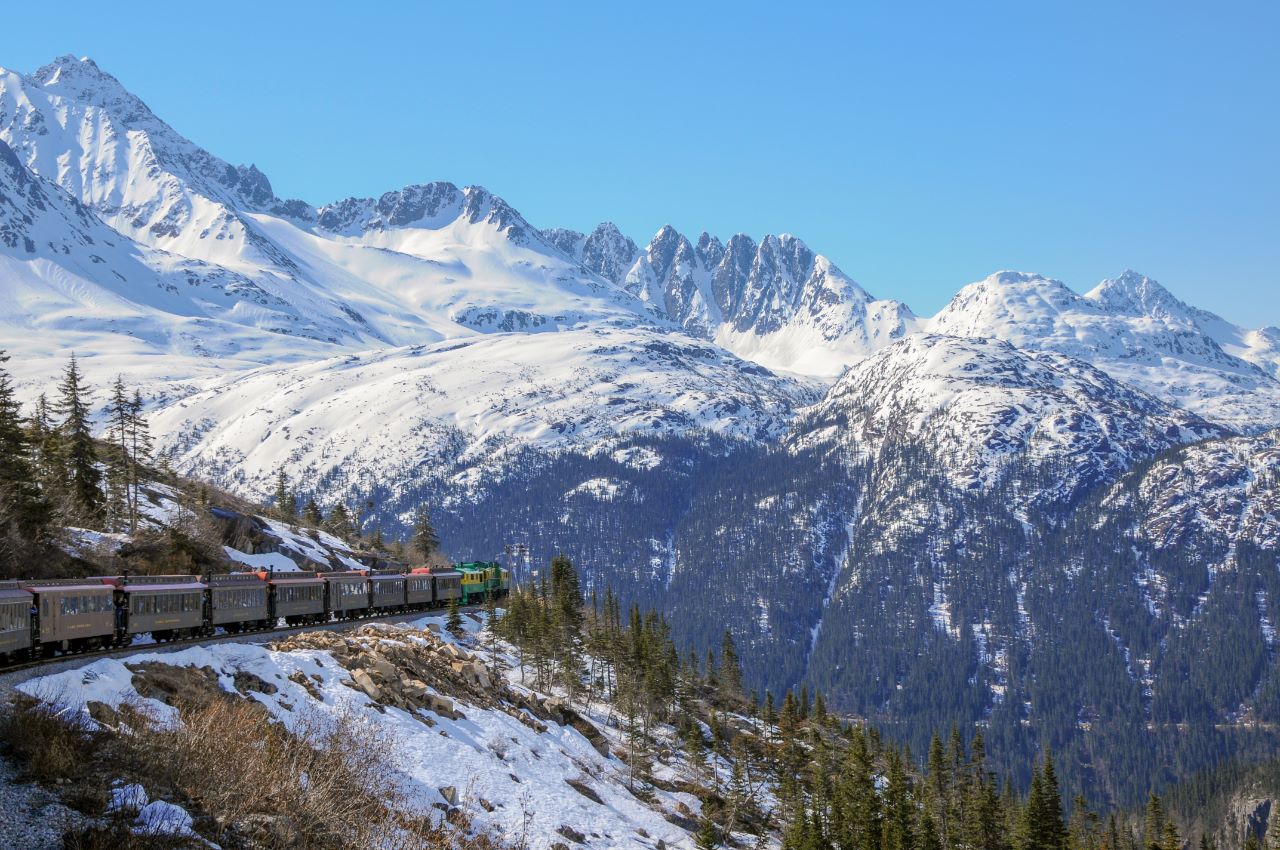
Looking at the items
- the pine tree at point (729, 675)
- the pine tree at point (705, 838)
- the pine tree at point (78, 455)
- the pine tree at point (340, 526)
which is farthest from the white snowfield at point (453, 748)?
the pine tree at point (340, 526)

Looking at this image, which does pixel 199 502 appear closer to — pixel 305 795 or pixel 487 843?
pixel 487 843

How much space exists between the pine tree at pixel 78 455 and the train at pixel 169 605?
67.0ft

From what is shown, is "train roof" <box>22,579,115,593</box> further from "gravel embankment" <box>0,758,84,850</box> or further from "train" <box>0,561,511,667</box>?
"gravel embankment" <box>0,758,84,850</box>

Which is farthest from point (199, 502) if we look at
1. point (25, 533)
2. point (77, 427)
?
point (25, 533)

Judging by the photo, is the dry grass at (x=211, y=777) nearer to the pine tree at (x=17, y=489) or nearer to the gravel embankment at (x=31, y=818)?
the gravel embankment at (x=31, y=818)

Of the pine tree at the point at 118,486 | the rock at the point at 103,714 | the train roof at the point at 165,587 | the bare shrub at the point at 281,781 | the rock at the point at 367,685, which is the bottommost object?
the rock at the point at 367,685

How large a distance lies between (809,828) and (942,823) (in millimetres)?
29984

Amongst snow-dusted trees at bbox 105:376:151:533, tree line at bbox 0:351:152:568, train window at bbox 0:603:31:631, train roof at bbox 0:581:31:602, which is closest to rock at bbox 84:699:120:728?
train window at bbox 0:603:31:631

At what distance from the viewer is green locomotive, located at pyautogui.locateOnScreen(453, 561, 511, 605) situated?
102700 millimetres

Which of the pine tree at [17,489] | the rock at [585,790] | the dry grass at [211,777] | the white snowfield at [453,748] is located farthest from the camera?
the pine tree at [17,489]

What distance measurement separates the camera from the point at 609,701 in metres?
94.8

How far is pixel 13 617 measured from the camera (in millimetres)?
36031

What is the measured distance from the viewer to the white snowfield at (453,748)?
115ft

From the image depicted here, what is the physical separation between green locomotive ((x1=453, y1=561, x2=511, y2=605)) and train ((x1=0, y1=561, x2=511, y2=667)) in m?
21.2
